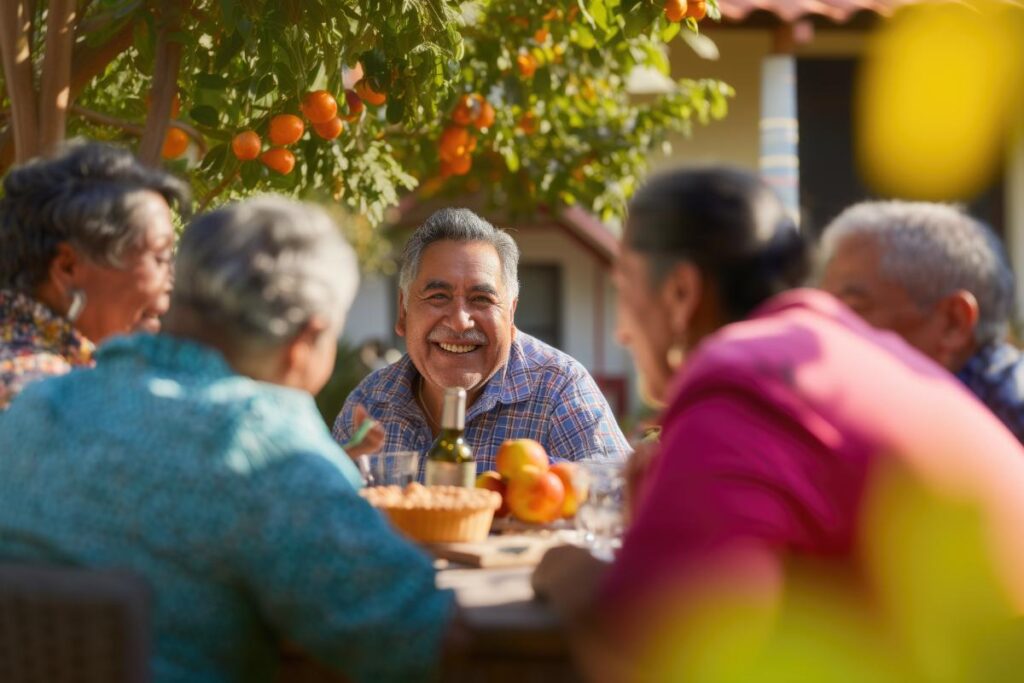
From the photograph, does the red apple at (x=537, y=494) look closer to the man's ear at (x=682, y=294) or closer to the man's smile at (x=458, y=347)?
the man's ear at (x=682, y=294)

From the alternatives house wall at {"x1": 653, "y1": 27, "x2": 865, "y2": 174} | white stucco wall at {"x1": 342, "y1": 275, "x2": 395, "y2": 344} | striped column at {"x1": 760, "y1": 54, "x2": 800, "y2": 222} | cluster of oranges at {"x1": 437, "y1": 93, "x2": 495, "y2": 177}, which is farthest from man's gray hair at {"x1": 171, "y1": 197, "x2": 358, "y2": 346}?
white stucco wall at {"x1": 342, "y1": 275, "x2": 395, "y2": 344}


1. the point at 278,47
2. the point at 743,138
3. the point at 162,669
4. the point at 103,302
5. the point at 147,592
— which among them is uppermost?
the point at 743,138

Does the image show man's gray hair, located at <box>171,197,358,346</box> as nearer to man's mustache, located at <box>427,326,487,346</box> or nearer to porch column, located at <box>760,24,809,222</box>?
man's mustache, located at <box>427,326,487,346</box>

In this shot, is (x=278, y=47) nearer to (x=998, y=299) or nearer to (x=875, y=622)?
(x=998, y=299)

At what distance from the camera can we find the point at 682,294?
2.23m

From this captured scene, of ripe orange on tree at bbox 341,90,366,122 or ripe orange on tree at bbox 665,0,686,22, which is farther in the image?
ripe orange on tree at bbox 341,90,366,122

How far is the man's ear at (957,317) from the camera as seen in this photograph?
2867mm

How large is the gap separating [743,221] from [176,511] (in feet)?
3.14

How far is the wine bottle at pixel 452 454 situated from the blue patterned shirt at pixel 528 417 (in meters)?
0.86

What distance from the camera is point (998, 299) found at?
2.91 m

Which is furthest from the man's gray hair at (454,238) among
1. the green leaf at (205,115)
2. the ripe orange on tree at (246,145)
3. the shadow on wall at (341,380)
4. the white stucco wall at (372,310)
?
the white stucco wall at (372,310)

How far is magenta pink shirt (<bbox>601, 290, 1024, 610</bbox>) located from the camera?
76.4 inches

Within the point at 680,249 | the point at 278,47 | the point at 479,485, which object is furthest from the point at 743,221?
the point at 278,47

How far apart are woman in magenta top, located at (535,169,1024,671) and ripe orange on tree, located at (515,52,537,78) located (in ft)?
10.1
